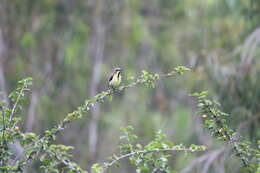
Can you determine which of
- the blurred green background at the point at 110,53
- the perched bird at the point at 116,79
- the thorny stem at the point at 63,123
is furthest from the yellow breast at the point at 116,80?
the blurred green background at the point at 110,53

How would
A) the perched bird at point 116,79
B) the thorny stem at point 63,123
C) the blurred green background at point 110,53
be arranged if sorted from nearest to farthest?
the thorny stem at point 63,123 → the perched bird at point 116,79 → the blurred green background at point 110,53

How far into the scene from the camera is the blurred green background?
1734 centimetres

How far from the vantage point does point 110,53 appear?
20094 mm

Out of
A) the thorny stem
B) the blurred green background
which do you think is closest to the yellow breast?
the thorny stem

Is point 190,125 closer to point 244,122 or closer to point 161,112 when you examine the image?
point 161,112

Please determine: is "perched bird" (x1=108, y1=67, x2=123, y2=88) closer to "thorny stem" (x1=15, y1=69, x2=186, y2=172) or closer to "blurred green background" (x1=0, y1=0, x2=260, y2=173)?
"thorny stem" (x1=15, y1=69, x2=186, y2=172)

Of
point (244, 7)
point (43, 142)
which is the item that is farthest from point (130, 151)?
point (244, 7)

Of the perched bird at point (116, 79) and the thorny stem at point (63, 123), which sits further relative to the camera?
the perched bird at point (116, 79)

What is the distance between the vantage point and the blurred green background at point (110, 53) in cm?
1734

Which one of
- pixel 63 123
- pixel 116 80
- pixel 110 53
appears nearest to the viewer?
pixel 63 123

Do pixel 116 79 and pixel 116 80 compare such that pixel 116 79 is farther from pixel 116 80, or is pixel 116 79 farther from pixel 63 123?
pixel 63 123

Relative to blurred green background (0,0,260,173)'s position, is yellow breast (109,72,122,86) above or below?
below

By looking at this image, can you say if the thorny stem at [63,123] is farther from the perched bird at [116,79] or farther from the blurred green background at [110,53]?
the blurred green background at [110,53]

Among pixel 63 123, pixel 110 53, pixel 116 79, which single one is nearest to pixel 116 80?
pixel 116 79
